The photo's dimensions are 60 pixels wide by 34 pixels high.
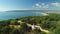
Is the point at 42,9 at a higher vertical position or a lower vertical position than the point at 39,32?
higher

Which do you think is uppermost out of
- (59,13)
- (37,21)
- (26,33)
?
(59,13)

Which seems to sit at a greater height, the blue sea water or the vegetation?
the blue sea water

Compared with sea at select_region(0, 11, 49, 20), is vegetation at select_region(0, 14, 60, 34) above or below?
below

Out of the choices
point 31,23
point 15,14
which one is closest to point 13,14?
point 15,14

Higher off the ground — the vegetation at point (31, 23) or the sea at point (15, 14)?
the sea at point (15, 14)

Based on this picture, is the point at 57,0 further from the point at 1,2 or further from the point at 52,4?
the point at 1,2

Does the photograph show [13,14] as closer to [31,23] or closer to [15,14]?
[15,14]

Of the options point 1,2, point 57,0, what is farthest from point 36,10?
point 1,2
